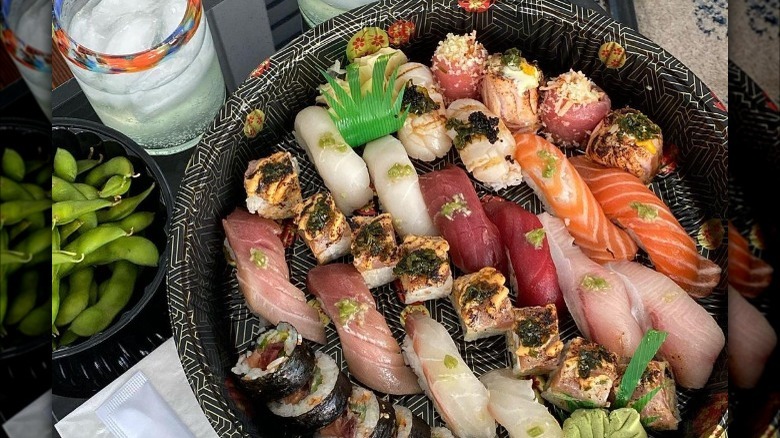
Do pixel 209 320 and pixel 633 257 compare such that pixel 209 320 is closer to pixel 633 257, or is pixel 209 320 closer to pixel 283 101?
pixel 283 101

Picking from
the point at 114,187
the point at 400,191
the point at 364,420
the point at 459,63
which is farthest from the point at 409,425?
the point at 459,63

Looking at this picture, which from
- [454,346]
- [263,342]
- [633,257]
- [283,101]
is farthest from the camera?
[283,101]

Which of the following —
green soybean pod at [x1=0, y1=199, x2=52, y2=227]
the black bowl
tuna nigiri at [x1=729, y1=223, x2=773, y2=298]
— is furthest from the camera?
the black bowl

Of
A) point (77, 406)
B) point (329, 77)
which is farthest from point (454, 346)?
point (77, 406)

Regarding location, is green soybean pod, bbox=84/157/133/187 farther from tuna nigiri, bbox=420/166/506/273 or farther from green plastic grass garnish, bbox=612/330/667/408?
green plastic grass garnish, bbox=612/330/667/408

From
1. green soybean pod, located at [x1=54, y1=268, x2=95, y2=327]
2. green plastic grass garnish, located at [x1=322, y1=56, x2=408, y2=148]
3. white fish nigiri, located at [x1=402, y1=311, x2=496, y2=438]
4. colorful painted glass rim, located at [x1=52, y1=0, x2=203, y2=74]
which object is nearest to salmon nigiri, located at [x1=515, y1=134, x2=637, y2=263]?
green plastic grass garnish, located at [x1=322, y1=56, x2=408, y2=148]

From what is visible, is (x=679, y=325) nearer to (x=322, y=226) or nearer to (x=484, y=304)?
(x=484, y=304)
